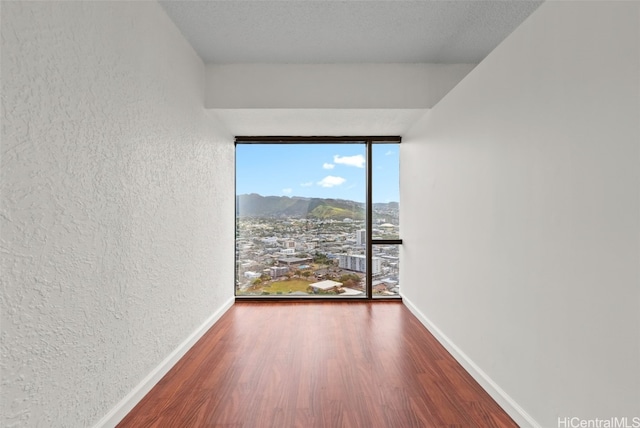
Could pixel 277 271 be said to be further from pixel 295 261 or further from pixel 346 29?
pixel 346 29

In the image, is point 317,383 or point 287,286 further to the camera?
point 287,286

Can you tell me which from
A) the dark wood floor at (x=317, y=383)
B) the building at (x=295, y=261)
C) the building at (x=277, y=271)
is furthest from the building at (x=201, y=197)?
the building at (x=295, y=261)

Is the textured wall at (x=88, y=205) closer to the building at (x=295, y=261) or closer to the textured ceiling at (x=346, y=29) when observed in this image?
the textured ceiling at (x=346, y=29)

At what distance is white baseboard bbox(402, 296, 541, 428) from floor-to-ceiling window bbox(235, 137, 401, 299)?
4.89 ft

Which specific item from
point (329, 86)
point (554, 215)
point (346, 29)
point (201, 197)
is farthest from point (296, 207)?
point (554, 215)

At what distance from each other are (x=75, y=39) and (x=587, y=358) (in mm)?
2629

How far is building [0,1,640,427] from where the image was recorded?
1.25 m

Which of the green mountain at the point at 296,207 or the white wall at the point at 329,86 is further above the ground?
the white wall at the point at 329,86

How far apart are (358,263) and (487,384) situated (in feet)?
8.38

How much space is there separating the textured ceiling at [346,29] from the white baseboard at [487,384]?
256 centimetres

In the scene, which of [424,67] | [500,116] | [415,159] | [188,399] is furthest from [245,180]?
[500,116]

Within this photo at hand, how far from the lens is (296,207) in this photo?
4598 millimetres

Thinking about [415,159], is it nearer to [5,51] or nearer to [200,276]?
[200,276]

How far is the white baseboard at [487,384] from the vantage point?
175 cm
